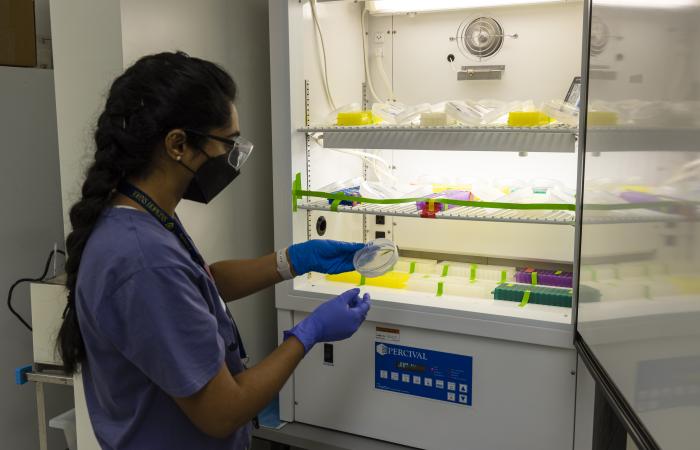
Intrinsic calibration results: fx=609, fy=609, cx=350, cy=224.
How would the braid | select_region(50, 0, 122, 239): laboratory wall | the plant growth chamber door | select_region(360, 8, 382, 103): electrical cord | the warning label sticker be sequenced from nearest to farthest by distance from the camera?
the plant growth chamber door → the braid → select_region(50, 0, 122, 239): laboratory wall → the warning label sticker → select_region(360, 8, 382, 103): electrical cord

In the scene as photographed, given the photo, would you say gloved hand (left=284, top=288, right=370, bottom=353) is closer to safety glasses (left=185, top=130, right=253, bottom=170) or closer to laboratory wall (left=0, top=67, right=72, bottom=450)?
safety glasses (left=185, top=130, right=253, bottom=170)

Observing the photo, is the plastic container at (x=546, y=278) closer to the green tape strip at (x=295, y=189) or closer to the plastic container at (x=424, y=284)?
the plastic container at (x=424, y=284)

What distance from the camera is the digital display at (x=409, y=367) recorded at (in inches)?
81.7

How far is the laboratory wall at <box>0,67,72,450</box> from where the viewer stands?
2463 millimetres

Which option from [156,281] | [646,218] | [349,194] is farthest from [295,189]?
[646,218]

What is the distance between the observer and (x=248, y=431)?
1.59m

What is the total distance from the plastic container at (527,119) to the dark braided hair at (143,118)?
3.17 ft

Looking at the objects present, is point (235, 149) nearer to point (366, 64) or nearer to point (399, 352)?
point (399, 352)

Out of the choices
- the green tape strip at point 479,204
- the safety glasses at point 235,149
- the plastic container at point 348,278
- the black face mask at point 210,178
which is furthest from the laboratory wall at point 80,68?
the plastic container at point 348,278

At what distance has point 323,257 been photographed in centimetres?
193

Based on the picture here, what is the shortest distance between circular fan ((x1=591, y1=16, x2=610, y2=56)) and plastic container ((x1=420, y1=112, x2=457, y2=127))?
52cm

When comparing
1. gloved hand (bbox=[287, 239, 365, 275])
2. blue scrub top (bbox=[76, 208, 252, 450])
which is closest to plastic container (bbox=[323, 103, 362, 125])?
gloved hand (bbox=[287, 239, 365, 275])

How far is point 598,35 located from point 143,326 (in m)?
1.33

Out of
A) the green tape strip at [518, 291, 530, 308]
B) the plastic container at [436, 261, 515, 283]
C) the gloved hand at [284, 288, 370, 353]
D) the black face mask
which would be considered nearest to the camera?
the black face mask
